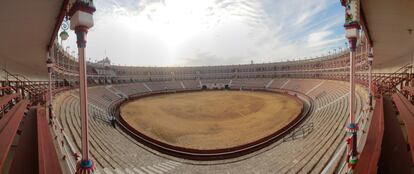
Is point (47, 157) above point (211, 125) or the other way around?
above

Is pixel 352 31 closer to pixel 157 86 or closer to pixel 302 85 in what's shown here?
pixel 302 85

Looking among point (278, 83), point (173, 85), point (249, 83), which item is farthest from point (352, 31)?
point (173, 85)

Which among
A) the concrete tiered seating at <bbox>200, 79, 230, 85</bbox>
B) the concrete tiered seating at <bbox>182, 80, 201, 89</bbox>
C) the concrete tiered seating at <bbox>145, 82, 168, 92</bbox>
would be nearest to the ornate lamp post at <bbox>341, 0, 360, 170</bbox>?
the concrete tiered seating at <bbox>145, 82, 168, 92</bbox>

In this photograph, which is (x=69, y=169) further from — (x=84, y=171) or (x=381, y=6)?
(x=381, y=6)

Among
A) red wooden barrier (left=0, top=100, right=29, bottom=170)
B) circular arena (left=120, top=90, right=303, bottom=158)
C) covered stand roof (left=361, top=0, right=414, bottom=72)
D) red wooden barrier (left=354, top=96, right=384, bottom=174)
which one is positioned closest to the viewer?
red wooden barrier (left=0, top=100, right=29, bottom=170)

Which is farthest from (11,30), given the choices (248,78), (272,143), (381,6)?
(248,78)

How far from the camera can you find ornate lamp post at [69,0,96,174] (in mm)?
3346

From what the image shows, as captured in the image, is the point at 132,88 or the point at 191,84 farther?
the point at 191,84

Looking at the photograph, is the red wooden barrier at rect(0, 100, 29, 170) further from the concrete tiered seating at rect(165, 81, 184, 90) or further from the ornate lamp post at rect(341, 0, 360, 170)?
the concrete tiered seating at rect(165, 81, 184, 90)

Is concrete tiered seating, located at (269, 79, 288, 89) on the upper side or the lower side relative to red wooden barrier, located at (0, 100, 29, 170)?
upper

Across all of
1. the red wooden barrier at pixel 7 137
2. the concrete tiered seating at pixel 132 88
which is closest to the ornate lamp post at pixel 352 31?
the red wooden barrier at pixel 7 137

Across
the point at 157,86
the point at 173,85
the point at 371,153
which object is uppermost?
the point at 173,85

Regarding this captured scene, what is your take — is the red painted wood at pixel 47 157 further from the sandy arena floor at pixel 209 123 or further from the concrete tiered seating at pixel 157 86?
the concrete tiered seating at pixel 157 86

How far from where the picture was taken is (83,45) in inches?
136
